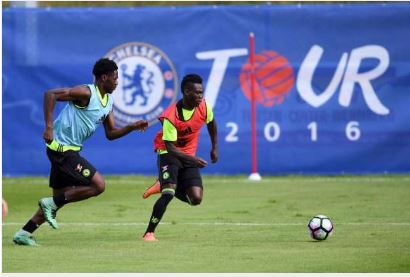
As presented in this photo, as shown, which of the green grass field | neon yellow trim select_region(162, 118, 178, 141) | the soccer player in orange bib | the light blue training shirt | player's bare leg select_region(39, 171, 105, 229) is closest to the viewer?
the green grass field

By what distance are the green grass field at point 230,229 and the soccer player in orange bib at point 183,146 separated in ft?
1.84

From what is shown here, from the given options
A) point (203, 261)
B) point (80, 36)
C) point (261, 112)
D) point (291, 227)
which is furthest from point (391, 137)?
point (203, 261)

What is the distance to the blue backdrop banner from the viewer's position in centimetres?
2202

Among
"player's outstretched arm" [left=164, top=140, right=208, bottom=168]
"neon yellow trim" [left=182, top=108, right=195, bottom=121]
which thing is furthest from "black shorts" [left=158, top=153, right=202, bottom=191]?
"neon yellow trim" [left=182, top=108, right=195, bottom=121]

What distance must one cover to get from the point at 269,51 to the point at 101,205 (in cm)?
579

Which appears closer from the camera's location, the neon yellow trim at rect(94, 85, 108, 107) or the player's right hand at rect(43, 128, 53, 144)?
the player's right hand at rect(43, 128, 53, 144)

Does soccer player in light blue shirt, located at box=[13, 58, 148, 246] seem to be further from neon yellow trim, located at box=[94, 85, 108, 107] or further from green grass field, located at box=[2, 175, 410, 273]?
green grass field, located at box=[2, 175, 410, 273]

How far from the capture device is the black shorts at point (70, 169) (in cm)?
1259

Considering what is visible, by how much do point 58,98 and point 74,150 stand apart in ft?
2.08

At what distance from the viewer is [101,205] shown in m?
18.0

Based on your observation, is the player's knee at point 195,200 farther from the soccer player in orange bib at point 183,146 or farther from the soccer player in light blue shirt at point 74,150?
the soccer player in light blue shirt at point 74,150

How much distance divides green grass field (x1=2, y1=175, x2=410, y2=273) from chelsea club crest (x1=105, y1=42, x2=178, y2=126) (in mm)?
1356

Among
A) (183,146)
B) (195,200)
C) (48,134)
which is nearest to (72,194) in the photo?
(48,134)

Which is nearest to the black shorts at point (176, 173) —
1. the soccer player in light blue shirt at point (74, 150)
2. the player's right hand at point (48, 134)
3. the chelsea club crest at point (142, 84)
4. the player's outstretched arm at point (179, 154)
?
the player's outstretched arm at point (179, 154)
